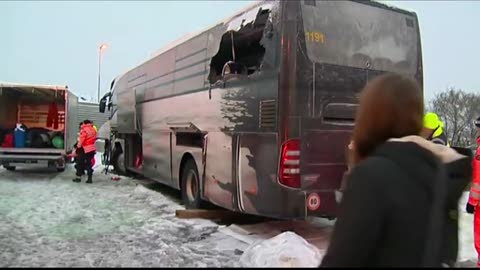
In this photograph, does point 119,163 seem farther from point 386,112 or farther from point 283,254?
point 386,112

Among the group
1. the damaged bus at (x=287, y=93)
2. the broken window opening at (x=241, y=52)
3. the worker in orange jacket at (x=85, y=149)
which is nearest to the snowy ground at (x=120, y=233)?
the damaged bus at (x=287, y=93)

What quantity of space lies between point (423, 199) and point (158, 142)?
9.20 metres

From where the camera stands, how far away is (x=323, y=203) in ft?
19.7

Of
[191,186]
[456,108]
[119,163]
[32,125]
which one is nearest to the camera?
[191,186]

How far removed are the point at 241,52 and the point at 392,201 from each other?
19.1 ft

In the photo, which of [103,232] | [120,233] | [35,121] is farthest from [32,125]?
[120,233]

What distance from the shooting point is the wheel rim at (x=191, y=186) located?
864 cm

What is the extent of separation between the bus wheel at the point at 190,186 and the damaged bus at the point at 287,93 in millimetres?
397

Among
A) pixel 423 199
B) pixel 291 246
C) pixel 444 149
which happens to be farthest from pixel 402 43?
pixel 423 199

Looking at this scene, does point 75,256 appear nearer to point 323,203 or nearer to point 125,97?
point 323,203

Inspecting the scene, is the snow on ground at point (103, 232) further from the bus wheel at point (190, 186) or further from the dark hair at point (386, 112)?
the dark hair at point (386, 112)

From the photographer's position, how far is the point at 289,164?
585cm

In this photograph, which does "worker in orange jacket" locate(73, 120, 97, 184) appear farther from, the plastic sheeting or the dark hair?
the dark hair

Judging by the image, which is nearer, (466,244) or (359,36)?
(359,36)
